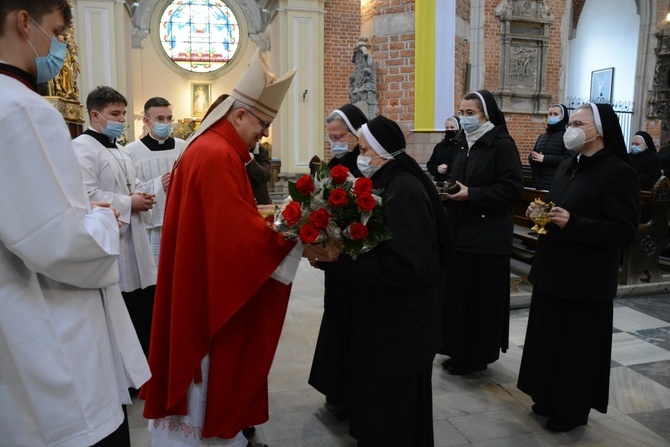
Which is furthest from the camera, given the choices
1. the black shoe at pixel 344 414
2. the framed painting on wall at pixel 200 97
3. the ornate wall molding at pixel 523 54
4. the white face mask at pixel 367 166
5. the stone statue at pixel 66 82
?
the framed painting on wall at pixel 200 97

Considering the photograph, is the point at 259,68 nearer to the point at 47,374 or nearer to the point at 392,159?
the point at 392,159

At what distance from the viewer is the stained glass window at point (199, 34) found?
19703 mm

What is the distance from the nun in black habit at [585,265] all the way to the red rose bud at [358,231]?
1.50 metres

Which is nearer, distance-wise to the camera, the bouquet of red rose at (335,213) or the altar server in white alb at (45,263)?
the altar server in white alb at (45,263)

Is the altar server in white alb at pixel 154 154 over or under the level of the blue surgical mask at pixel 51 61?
under

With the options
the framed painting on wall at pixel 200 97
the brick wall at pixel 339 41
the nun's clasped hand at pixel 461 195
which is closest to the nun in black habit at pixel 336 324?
the nun's clasped hand at pixel 461 195

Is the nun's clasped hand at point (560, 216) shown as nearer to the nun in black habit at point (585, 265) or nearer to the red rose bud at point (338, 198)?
the nun in black habit at point (585, 265)

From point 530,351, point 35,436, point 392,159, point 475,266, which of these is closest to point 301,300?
point 475,266

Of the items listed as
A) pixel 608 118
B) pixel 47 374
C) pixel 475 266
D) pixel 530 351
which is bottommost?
pixel 530 351

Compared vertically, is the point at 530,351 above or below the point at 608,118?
below

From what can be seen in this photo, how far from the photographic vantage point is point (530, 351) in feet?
11.3

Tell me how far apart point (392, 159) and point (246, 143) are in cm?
67

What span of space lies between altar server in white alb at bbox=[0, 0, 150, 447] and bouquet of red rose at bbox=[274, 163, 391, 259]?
0.69 metres

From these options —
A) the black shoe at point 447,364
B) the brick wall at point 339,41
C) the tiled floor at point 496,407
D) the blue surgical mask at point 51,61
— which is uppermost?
the brick wall at point 339,41
